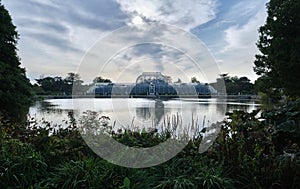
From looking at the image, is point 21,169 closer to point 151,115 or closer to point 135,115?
point 135,115

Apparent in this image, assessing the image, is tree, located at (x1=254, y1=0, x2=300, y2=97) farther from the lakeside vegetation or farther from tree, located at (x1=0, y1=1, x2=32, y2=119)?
tree, located at (x1=0, y1=1, x2=32, y2=119)

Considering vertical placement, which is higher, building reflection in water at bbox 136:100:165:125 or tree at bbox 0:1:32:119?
tree at bbox 0:1:32:119

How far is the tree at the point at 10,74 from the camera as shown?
11.1 meters

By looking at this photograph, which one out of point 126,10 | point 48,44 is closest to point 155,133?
point 126,10

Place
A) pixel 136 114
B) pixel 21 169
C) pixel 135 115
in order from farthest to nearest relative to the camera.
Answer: pixel 136 114
pixel 135 115
pixel 21 169

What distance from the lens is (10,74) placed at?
11.6 m

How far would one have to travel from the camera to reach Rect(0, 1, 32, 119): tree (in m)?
11.1

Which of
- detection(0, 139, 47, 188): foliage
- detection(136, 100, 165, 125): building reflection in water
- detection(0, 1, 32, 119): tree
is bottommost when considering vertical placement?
detection(0, 139, 47, 188): foliage

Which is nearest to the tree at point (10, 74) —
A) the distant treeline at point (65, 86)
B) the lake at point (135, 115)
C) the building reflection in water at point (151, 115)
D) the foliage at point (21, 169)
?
the lake at point (135, 115)

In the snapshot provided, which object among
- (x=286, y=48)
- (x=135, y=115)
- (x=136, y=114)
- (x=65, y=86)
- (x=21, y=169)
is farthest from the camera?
(x=65, y=86)

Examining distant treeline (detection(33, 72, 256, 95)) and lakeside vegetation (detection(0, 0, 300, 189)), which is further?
distant treeline (detection(33, 72, 256, 95))

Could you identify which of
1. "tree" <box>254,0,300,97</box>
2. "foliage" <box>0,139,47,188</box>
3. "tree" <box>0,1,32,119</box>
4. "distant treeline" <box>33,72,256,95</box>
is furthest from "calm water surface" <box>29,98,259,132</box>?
"distant treeline" <box>33,72,256,95</box>

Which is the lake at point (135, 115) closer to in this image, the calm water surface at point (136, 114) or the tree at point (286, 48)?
the calm water surface at point (136, 114)

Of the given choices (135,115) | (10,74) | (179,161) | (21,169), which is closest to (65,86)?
(10,74)
